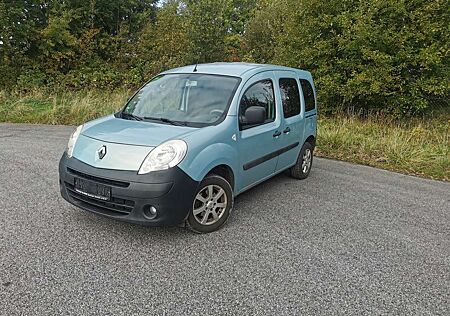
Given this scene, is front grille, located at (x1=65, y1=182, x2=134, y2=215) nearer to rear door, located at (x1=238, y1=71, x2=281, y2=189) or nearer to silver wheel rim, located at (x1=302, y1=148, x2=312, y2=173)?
rear door, located at (x1=238, y1=71, x2=281, y2=189)

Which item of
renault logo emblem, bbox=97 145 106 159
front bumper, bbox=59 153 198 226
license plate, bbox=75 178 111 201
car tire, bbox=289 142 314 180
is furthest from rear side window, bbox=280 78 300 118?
license plate, bbox=75 178 111 201

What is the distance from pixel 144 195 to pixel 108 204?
0.40 meters

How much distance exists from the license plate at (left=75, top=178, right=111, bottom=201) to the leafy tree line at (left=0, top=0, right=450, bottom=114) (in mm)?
9346

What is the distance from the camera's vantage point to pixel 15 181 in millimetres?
4918

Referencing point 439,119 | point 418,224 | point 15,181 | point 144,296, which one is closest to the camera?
point 144,296

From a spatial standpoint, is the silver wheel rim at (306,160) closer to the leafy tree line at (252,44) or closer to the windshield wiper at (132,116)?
the windshield wiper at (132,116)

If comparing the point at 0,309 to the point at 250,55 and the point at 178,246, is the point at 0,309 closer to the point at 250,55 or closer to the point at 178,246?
the point at 178,246

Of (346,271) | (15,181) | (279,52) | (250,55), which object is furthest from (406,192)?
(250,55)

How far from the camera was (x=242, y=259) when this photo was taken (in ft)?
10.4

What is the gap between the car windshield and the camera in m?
3.89

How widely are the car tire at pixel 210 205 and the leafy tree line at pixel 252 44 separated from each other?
8395mm

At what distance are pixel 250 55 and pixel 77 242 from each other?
16.2 metres

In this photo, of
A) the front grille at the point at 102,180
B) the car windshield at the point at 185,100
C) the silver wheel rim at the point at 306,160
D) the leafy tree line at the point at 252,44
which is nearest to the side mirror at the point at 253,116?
the car windshield at the point at 185,100

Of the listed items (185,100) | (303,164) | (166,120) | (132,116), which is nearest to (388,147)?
(303,164)
